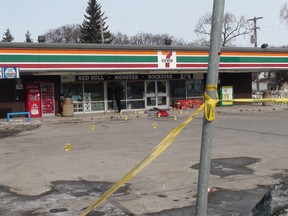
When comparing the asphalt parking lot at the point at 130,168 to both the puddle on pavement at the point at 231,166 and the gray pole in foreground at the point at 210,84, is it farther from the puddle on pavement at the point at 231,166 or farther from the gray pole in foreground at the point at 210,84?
the gray pole in foreground at the point at 210,84

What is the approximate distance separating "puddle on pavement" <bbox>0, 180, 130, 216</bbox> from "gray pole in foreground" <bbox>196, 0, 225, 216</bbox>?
10.2 ft

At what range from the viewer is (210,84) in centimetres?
319

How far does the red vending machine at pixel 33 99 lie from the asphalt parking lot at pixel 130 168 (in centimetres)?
862

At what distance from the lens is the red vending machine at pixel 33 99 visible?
85.0ft

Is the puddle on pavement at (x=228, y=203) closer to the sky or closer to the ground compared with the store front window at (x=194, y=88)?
closer to the ground

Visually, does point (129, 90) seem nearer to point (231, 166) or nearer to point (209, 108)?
point (231, 166)

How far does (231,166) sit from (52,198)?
4.41 m

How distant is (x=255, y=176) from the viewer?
8.52 m

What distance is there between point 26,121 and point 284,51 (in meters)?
21.3

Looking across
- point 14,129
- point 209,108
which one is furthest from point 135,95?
point 209,108

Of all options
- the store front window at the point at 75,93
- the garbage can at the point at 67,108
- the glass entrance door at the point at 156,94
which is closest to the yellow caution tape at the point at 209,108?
the garbage can at the point at 67,108

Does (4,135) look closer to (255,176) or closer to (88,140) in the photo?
(88,140)

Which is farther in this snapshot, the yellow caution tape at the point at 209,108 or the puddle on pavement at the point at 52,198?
the puddle on pavement at the point at 52,198

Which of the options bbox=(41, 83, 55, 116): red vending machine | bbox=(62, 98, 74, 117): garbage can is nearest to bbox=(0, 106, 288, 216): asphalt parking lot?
bbox=(62, 98, 74, 117): garbage can
